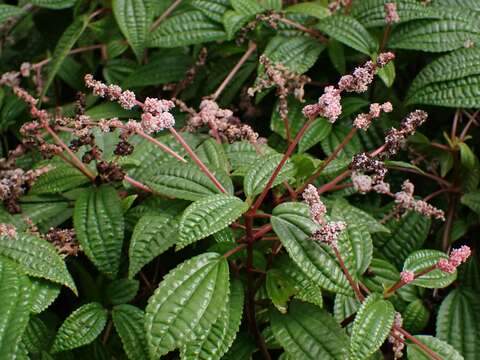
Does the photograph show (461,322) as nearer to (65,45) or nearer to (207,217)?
(207,217)

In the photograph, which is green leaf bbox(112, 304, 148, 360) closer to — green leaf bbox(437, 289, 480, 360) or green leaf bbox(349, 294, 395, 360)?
green leaf bbox(349, 294, 395, 360)

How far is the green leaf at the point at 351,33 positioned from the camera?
5.29 feet

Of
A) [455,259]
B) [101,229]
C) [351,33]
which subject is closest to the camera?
[455,259]

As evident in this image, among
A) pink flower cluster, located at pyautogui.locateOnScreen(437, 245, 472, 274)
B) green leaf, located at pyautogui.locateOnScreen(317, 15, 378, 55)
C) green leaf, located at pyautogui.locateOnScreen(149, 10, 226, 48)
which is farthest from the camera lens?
green leaf, located at pyautogui.locateOnScreen(149, 10, 226, 48)

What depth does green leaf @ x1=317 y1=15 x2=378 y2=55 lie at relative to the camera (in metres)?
1.61

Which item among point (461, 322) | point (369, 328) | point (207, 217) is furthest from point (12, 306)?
point (461, 322)

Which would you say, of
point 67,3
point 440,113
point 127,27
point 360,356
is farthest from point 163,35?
point 360,356

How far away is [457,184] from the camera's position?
1.63 meters

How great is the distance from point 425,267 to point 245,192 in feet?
1.27

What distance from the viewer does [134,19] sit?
179 cm

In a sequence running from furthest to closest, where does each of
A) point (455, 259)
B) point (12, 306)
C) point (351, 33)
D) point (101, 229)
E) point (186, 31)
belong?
point (186, 31) → point (351, 33) → point (101, 229) → point (12, 306) → point (455, 259)

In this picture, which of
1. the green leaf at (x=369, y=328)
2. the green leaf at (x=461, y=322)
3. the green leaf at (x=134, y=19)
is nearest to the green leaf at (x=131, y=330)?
the green leaf at (x=369, y=328)

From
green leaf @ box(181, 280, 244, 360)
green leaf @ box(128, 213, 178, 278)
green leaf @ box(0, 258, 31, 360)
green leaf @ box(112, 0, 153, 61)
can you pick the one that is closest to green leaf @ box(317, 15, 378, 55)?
green leaf @ box(112, 0, 153, 61)

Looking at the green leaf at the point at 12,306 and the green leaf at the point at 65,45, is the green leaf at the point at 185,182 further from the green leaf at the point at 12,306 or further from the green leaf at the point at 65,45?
the green leaf at the point at 65,45
